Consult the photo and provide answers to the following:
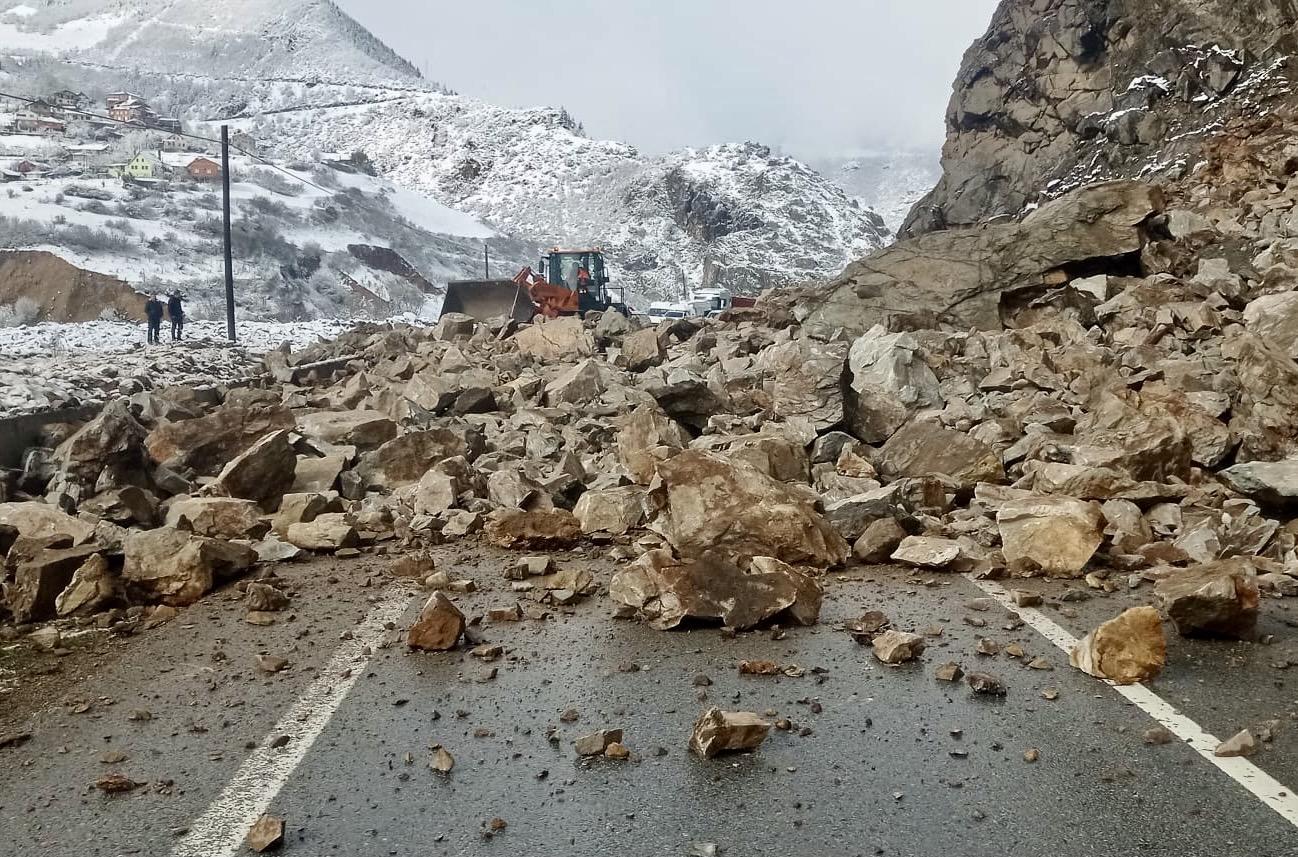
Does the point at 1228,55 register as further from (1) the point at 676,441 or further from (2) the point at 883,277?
(1) the point at 676,441

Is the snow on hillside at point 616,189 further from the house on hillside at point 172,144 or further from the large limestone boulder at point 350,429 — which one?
the large limestone boulder at point 350,429

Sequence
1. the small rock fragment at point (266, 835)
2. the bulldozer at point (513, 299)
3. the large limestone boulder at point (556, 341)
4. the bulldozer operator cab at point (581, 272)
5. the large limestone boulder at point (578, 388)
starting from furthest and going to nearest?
the bulldozer operator cab at point (581, 272) < the bulldozer at point (513, 299) < the large limestone boulder at point (556, 341) < the large limestone boulder at point (578, 388) < the small rock fragment at point (266, 835)

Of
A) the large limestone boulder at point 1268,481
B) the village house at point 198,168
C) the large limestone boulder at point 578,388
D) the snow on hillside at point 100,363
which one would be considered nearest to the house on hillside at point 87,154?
the village house at point 198,168

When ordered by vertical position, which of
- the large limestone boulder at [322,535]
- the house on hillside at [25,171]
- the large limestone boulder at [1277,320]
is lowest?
the large limestone boulder at [322,535]

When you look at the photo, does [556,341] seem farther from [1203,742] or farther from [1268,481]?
[1203,742]

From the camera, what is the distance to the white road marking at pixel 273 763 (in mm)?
2502

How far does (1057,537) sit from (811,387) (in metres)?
3.58

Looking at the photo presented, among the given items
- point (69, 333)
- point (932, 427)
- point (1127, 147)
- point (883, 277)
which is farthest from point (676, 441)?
point (69, 333)

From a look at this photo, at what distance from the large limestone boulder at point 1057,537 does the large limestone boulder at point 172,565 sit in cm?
411

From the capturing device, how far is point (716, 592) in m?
4.22

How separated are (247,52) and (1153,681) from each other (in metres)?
169

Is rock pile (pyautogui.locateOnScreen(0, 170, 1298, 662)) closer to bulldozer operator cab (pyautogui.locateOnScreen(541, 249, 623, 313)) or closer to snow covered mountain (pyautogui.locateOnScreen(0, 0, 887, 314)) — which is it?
bulldozer operator cab (pyautogui.locateOnScreen(541, 249, 623, 313))

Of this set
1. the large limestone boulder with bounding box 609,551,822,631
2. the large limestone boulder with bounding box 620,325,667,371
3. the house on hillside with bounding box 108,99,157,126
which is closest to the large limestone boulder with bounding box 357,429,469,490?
the large limestone boulder with bounding box 609,551,822,631

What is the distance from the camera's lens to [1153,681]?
338cm
